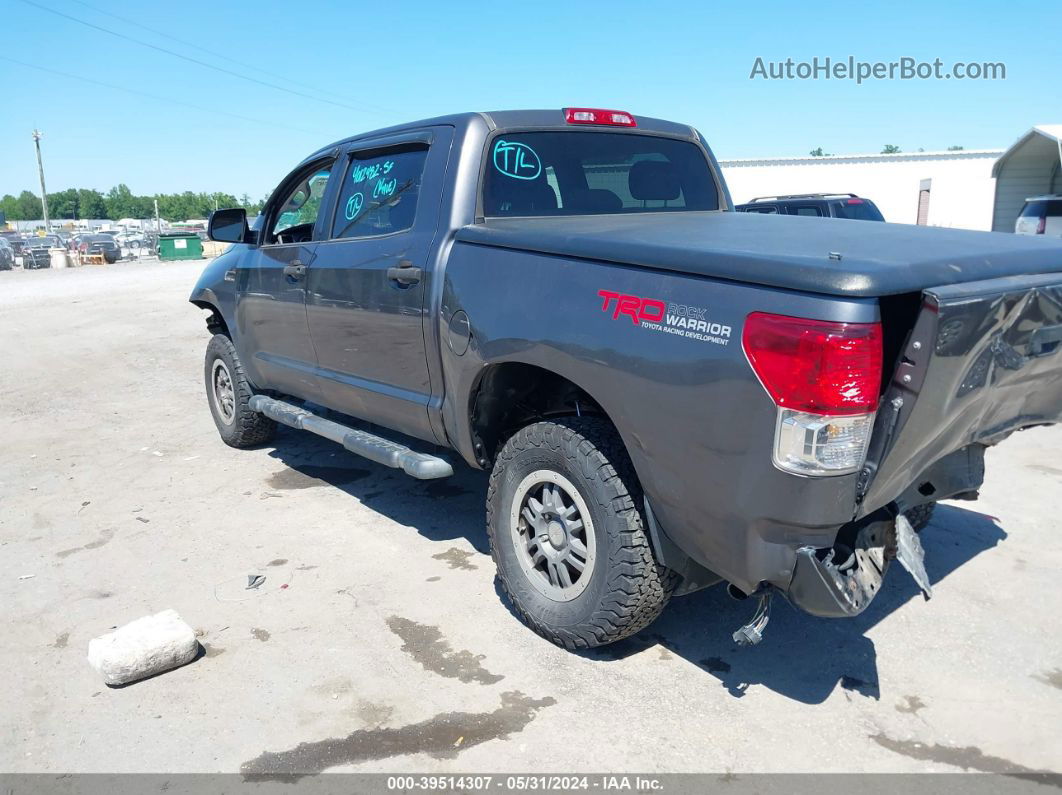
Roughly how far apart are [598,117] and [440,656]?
2.84m

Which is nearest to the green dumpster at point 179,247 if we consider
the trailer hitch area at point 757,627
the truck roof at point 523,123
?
the truck roof at point 523,123

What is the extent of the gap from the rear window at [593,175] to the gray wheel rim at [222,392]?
10.9 ft

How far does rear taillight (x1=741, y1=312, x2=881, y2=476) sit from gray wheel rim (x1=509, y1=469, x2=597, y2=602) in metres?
1.00

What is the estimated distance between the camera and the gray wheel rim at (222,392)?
20.9 feet

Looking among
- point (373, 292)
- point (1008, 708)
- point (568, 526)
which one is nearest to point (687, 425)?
point (568, 526)

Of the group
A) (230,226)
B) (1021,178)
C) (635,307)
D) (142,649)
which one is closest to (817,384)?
(635,307)

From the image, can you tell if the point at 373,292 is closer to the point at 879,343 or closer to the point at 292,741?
the point at 292,741

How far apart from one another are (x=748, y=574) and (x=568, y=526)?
0.83m

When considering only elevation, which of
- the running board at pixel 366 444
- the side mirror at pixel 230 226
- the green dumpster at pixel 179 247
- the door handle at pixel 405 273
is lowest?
the running board at pixel 366 444

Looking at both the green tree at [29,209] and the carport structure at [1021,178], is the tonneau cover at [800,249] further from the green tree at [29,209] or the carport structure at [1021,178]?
the green tree at [29,209]

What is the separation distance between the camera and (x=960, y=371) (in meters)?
2.53

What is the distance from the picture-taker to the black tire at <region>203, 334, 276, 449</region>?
6086 mm

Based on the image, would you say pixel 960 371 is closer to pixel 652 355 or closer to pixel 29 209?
pixel 652 355

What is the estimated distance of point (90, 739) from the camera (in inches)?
115
